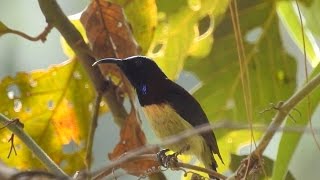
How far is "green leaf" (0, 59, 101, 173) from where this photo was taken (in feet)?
3.35

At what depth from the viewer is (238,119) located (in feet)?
3.59

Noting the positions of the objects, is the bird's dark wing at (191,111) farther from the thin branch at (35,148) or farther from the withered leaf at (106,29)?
the thin branch at (35,148)

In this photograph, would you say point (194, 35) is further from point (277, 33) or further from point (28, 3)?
point (28, 3)

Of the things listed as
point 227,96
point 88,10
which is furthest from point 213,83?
point 88,10

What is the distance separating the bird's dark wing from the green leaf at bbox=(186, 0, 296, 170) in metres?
0.11

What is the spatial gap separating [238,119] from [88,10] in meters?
0.30

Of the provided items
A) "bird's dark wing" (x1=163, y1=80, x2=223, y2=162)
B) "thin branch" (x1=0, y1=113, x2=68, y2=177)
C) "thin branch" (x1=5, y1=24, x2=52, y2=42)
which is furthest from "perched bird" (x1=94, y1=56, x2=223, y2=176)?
"thin branch" (x1=0, y1=113, x2=68, y2=177)

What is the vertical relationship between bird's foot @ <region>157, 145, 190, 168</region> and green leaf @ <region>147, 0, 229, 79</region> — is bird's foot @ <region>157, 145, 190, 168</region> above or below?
below

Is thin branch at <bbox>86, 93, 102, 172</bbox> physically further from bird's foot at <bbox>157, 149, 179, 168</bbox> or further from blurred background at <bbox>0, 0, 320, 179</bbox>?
blurred background at <bbox>0, 0, 320, 179</bbox>

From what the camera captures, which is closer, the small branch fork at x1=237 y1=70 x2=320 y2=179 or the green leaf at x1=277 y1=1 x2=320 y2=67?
the small branch fork at x1=237 y1=70 x2=320 y2=179

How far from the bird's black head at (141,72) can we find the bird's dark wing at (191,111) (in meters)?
0.04

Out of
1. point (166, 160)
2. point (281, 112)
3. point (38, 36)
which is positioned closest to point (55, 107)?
point (38, 36)

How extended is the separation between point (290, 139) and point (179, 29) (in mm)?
252

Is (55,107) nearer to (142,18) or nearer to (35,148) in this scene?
(142,18)
